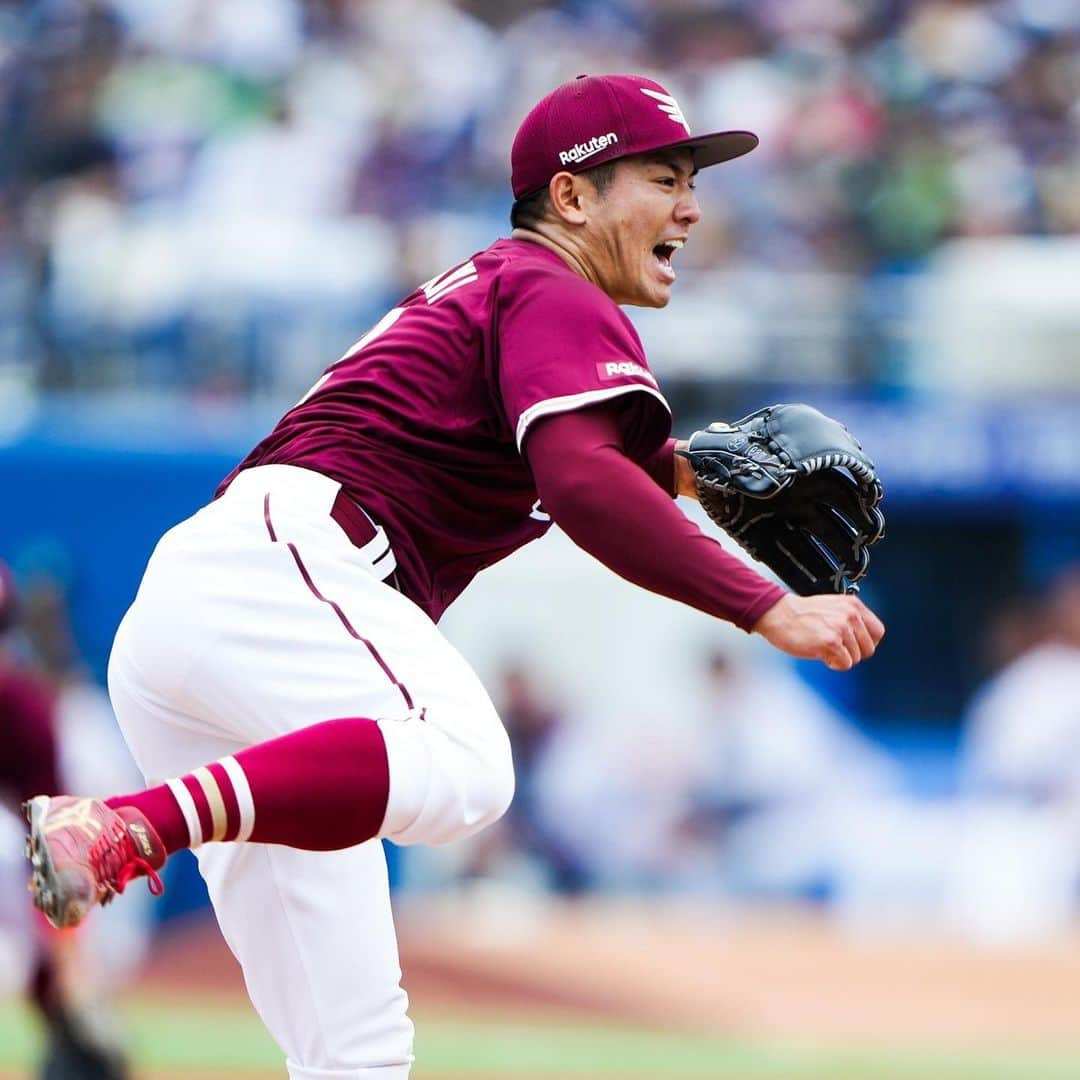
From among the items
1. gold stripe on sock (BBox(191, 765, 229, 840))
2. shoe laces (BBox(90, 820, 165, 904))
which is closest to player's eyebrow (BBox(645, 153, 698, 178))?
gold stripe on sock (BBox(191, 765, 229, 840))

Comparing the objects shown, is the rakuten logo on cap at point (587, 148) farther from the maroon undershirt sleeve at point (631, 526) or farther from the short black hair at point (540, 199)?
the maroon undershirt sleeve at point (631, 526)

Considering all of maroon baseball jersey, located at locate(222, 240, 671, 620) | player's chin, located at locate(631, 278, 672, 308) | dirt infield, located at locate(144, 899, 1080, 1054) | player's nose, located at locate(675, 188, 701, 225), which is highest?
player's nose, located at locate(675, 188, 701, 225)

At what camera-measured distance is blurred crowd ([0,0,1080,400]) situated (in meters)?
9.82

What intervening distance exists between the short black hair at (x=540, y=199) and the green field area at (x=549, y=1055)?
13.9 feet

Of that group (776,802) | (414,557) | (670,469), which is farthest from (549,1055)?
(414,557)

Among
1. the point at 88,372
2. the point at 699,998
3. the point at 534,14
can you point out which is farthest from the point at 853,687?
the point at 534,14

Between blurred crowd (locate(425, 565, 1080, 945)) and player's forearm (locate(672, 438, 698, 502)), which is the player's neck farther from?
blurred crowd (locate(425, 565, 1080, 945))

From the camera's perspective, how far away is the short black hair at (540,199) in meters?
3.55

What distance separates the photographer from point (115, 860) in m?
2.94

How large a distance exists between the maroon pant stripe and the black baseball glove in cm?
67

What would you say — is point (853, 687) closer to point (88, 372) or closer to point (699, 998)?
point (699, 998)

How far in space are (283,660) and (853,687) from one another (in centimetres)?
730

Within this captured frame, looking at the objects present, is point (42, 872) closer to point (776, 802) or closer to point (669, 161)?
point (669, 161)

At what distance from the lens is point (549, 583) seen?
995cm
